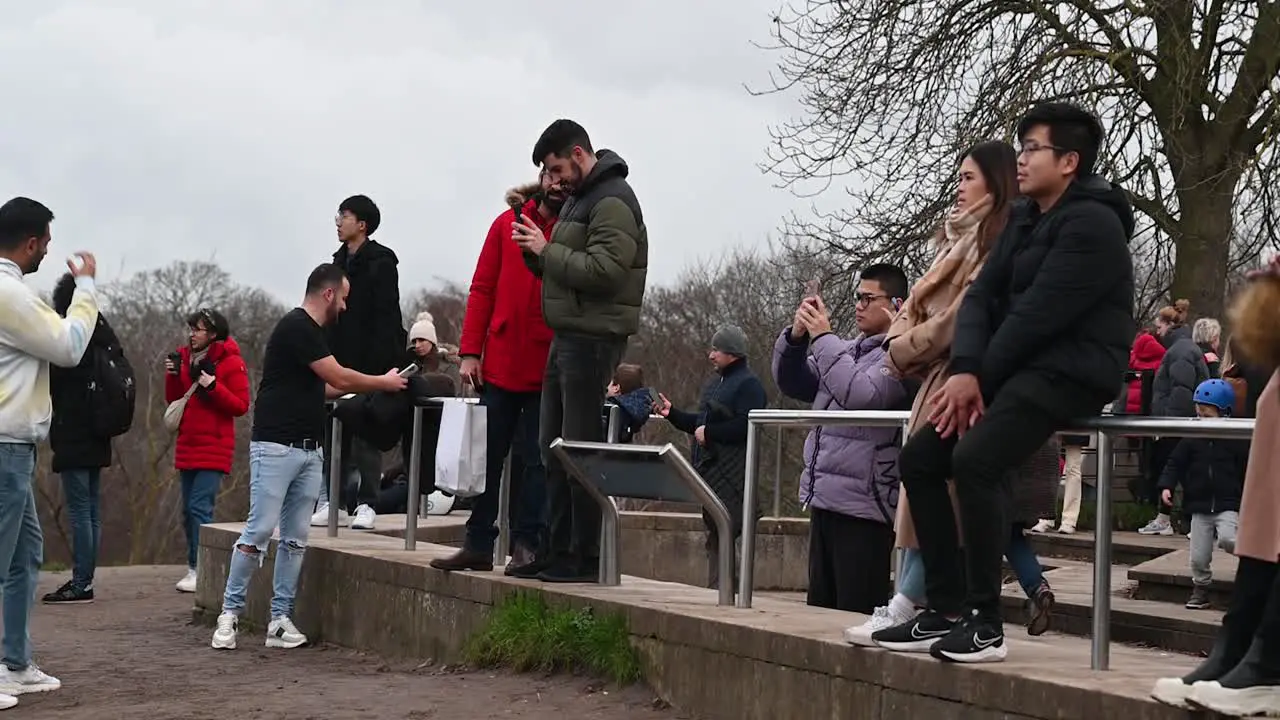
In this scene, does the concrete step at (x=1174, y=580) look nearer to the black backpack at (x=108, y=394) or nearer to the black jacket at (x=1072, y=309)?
the black jacket at (x=1072, y=309)

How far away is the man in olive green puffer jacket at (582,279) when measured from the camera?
802 cm

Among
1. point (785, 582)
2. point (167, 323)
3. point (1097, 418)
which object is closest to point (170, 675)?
point (1097, 418)

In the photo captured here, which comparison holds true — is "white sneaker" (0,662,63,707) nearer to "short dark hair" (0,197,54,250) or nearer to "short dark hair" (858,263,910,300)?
"short dark hair" (0,197,54,250)

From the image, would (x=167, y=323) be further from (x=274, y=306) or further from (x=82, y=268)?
(x=82, y=268)

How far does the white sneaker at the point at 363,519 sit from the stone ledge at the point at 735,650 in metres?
0.98

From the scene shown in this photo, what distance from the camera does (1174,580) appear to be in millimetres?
10656

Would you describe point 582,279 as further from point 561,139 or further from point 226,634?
point 226,634

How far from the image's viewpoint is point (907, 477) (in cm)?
584

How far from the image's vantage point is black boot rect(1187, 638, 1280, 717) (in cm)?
458

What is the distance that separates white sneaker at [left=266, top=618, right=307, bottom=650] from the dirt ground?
0.33ft

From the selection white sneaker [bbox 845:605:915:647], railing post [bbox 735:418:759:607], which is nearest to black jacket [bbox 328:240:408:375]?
railing post [bbox 735:418:759:607]

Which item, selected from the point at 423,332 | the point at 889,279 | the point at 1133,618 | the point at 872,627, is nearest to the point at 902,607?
the point at 872,627

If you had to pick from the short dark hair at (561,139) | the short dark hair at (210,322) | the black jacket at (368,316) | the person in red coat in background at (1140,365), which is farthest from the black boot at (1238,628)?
the person in red coat in background at (1140,365)

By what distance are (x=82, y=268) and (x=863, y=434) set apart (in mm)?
3444
